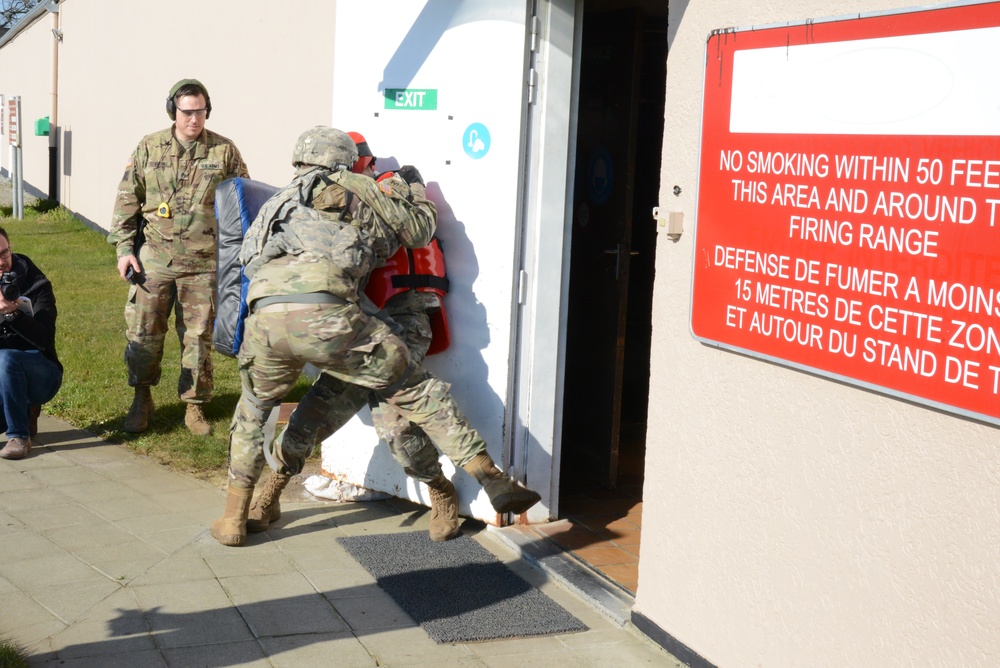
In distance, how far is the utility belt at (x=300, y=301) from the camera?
446 cm

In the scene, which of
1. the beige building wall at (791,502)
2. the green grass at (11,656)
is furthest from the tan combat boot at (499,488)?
the green grass at (11,656)

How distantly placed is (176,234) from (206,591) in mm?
2846

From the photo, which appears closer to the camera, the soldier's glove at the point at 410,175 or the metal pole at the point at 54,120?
the soldier's glove at the point at 410,175

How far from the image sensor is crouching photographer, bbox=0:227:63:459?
6.18 m

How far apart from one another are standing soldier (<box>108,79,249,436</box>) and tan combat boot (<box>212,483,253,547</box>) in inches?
77.2

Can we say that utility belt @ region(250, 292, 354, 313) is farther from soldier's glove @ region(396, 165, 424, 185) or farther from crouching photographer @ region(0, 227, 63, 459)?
crouching photographer @ region(0, 227, 63, 459)

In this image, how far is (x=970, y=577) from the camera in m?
Answer: 2.89

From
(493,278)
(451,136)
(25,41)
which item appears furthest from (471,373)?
(25,41)

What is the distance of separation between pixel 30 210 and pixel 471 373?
18.1 metres

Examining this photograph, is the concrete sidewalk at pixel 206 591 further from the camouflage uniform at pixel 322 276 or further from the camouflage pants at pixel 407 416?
the camouflage uniform at pixel 322 276

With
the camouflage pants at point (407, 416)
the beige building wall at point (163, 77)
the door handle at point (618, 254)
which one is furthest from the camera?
the beige building wall at point (163, 77)

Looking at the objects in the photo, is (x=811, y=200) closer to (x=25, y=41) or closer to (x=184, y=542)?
(x=184, y=542)

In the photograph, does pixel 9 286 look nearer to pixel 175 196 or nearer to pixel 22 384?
pixel 22 384

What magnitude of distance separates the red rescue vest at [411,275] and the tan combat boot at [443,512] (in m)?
0.76
